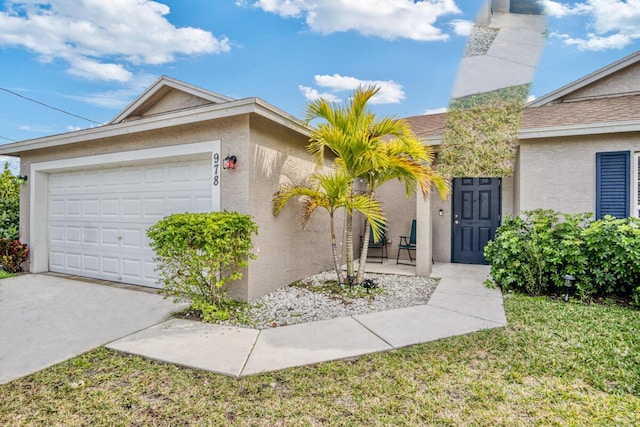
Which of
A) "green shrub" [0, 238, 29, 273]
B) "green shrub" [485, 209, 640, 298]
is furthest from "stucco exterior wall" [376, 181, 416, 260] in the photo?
"green shrub" [0, 238, 29, 273]

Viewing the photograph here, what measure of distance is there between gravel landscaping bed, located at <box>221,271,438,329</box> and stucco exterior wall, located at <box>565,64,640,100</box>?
689 cm

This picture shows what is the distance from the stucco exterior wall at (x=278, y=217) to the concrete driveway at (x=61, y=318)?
4.71 ft

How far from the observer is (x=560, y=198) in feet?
20.4

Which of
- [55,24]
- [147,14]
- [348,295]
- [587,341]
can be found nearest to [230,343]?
[348,295]

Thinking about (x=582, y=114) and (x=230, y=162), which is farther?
(x=582, y=114)

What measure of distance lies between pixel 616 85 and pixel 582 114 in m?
2.79

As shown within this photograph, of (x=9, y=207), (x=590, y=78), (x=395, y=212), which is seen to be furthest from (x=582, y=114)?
(x=9, y=207)

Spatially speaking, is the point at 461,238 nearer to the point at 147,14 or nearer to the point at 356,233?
the point at 356,233

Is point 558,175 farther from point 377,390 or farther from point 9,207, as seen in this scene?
point 9,207

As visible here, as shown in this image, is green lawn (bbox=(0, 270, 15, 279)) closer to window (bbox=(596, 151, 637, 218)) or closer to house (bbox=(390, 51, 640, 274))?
house (bbox=(390, 51, 640, 274))

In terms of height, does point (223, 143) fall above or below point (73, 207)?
above

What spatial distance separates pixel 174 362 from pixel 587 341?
12.9ft

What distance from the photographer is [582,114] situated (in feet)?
22.2

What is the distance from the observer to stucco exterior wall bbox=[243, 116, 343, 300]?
4824 mm
